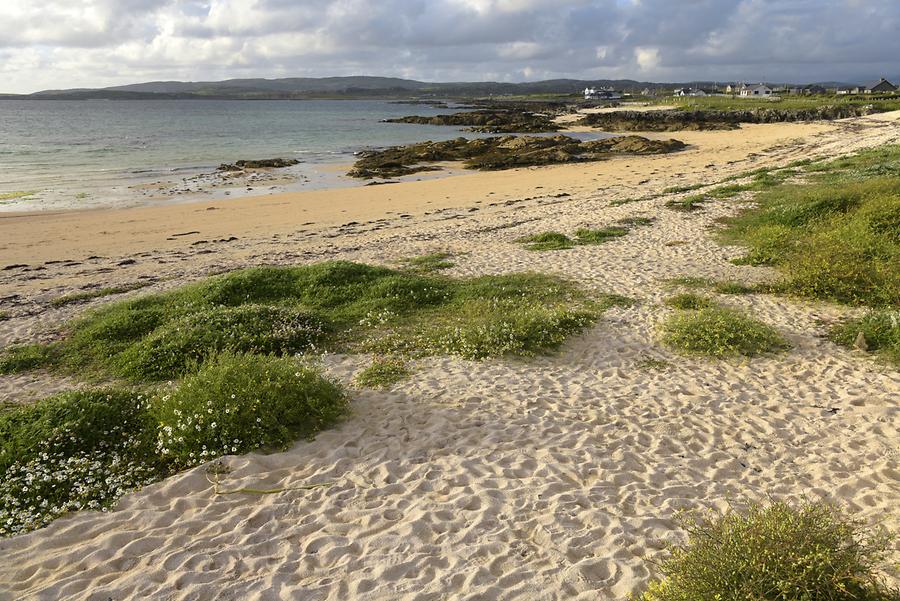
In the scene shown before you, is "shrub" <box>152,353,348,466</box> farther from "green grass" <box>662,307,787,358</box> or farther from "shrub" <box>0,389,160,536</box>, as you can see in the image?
"green grass" <box>662,307,787,358</box>

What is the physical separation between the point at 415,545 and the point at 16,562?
310 cm

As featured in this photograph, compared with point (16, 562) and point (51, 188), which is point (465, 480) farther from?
point (51, 188)

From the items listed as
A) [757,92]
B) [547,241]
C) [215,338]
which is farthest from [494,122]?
[757,92]

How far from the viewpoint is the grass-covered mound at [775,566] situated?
3500 millimetres

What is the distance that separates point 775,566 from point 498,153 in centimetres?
3891

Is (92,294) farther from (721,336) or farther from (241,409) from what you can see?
(721,336)

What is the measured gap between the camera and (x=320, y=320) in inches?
389

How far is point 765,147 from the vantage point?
38938mm

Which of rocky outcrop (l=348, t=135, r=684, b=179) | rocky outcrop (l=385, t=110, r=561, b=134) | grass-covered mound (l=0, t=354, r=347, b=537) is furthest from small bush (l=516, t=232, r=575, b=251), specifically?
rocky outcrop (l=385, t=110, r=561, b=134)

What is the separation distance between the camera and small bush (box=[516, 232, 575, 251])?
14.8 meters

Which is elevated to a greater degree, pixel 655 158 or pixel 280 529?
pixel 655 158

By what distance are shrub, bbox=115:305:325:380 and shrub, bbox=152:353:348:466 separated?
119 centimetres

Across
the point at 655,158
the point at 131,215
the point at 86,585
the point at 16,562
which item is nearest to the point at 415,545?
the point at 86,585

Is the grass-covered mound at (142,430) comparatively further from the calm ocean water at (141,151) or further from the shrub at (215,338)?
the calm ocean water at (141,151)
